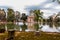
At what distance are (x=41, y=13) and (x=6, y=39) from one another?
0.46 m

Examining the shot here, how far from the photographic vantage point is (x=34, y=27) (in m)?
1.87

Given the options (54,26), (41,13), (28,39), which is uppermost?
(41,13)

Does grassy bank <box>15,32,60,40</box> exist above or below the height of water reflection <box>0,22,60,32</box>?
below

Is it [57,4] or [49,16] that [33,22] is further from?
[57,4]

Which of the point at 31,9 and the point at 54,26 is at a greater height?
the point at 31,9

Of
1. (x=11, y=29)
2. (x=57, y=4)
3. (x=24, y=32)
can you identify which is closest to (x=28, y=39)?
(x=24, y=32)

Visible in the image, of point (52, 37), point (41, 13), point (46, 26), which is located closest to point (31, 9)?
point (41, 13)

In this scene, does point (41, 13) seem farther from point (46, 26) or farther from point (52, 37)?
point (52, 37)

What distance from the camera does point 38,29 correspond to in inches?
73.2

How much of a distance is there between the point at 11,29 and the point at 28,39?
0.68ft

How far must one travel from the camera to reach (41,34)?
185 cm

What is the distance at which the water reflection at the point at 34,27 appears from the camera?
184cm

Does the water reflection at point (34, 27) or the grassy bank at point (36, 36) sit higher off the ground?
the water reflection at point (34, 27)

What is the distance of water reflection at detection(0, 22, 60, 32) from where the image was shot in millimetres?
1844
